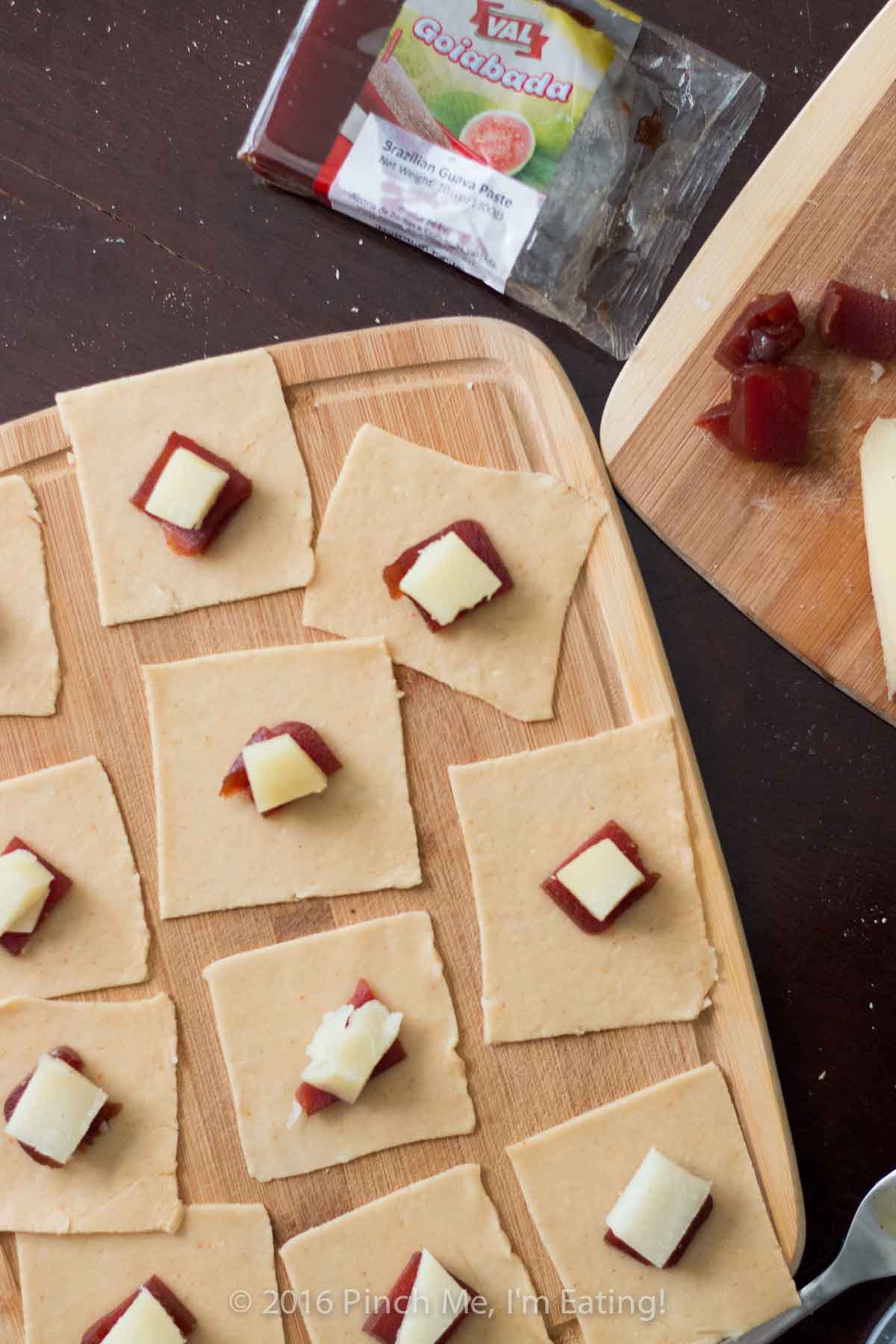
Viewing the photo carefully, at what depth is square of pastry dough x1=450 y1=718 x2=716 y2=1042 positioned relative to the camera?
1.66 m

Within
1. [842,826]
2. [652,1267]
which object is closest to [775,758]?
[842,826]

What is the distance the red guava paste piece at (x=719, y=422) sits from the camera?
166 cm

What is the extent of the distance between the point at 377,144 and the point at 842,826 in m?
1.41

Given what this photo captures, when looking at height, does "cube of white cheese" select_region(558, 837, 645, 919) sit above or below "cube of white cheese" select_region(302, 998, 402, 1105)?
above

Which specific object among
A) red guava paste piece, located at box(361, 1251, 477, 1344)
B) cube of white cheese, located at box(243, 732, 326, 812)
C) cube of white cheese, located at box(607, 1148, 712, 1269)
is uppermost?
cube of white cheese, located at box(243, 732, 326, 812)

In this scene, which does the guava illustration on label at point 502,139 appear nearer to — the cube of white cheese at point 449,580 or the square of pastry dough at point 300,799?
the cube of white cheese at point 449,580

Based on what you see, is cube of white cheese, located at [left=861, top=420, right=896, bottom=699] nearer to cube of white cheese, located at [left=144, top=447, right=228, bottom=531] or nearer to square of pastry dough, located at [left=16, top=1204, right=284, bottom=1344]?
cube of white cheese, located at [left=144, top=447, right=228, bottom=531]

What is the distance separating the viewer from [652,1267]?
1.67 m

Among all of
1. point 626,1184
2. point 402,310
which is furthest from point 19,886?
point 402,310

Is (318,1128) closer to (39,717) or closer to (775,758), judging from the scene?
(39,717)

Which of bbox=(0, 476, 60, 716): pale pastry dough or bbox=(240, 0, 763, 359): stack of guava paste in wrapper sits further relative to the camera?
bbox=(240, 0, 763, 359): stack of guava paste in wrapper

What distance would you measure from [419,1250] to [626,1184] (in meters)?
0.34

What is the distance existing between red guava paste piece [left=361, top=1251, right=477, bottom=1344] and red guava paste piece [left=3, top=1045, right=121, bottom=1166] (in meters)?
0.51

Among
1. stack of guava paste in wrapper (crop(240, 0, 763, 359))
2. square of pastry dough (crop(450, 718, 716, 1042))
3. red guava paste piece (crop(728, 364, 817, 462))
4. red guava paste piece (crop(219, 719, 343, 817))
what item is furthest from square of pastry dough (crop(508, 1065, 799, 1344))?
stack of guava paste in wrapper (crop(240, 0, 763, 359))
